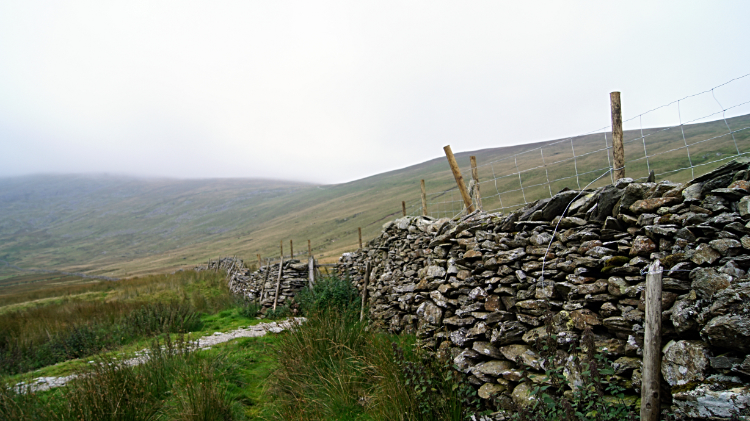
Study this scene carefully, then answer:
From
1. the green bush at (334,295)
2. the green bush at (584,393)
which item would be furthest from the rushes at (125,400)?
the green bush at (334,295)

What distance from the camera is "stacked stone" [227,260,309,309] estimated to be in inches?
570

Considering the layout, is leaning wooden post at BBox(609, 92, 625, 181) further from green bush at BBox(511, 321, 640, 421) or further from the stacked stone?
the stacked stone

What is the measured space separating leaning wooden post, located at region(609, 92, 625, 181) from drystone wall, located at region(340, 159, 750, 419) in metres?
0.83

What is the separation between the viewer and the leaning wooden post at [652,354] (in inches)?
102

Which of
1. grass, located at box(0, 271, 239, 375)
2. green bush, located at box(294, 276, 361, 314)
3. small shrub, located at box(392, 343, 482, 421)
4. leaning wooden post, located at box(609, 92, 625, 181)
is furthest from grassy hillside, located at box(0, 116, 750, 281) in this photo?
small shrub, located at box(392, 343, 482, 421)

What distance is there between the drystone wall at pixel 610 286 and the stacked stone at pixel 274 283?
A: 963 centimetres

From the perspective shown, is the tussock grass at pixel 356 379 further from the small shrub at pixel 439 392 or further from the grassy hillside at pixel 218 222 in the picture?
the grassy hillside at pixel 218 222

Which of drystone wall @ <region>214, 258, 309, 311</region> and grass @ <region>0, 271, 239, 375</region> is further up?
grass @ <region>0, 271, 239, 375</region>

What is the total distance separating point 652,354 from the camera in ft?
8.63

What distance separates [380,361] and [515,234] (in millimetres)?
2349

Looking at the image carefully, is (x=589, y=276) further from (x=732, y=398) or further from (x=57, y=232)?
(x=57, y=232)

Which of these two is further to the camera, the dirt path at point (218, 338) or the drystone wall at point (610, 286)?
the dirt path at point (218, 338)

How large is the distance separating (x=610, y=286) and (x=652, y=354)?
0.68 metres

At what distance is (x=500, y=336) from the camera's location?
4.02m
